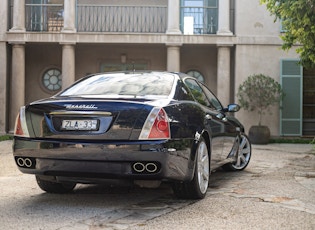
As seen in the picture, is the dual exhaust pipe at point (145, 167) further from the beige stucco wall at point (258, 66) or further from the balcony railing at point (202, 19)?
the balcony railing at point (202, 19)

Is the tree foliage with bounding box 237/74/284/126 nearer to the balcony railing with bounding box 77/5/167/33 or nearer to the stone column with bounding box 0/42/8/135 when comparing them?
the balcony railing with bounding box 77/5/167/33

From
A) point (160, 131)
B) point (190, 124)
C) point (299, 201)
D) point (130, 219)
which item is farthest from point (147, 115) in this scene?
point (299, 201)

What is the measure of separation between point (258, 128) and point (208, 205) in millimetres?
9993

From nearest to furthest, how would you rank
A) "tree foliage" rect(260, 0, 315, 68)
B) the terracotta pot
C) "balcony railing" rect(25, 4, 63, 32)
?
"tree foliage" rect(260, 0, 315, 68) < the terracotta pot < "balcony railing" rect(25, 4, 63, 32)

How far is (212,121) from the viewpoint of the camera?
5.21 m

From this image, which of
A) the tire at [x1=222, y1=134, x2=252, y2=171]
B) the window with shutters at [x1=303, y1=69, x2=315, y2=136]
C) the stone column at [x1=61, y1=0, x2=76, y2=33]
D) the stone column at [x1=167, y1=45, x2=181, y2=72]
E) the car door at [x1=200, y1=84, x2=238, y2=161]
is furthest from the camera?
the window with shutters at [x1=303, y1=69, x2=315, y2=136]

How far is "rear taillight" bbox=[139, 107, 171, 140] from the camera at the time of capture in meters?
3.88

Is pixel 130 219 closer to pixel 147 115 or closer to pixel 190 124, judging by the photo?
pixel 147 115

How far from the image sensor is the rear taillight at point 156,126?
12.7ft

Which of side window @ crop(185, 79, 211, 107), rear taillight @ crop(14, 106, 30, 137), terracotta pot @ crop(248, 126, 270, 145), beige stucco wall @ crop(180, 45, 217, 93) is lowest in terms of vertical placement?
terracotta pot @ crop(248, 126, 270, 145)

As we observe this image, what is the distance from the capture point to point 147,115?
12.9 ft

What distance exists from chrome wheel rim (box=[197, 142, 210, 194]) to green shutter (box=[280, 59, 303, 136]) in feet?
34.5

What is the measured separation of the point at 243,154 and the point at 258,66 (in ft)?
27.7

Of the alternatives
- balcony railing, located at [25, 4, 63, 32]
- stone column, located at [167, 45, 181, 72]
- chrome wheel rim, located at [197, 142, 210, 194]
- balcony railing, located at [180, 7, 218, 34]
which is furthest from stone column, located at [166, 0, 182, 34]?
chrome wheel rim, located at [197, 142, 210, 194]
